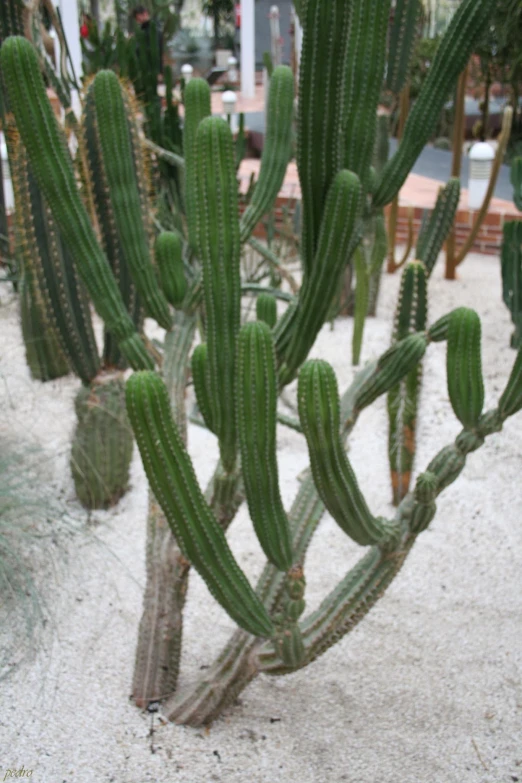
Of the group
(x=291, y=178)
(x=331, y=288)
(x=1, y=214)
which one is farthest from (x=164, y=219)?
(x=291, y=178)

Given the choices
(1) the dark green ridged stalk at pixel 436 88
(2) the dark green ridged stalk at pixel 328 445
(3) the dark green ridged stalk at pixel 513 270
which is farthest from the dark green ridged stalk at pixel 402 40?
(2) the dark green ridged stalk at pixel 328 445

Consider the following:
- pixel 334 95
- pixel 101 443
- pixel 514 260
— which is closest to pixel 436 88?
pixel 334 95

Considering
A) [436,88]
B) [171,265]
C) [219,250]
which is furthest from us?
[171,265]

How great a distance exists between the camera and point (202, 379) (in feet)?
7.04

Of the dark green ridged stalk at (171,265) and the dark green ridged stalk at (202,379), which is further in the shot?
the dark green ridged stalk at (171,265)

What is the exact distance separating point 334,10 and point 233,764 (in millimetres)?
1675

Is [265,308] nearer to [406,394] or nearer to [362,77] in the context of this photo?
[362,77]

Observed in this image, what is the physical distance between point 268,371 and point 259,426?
0.36 feet

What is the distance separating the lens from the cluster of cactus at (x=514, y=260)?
3959mm

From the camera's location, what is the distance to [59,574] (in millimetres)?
2818

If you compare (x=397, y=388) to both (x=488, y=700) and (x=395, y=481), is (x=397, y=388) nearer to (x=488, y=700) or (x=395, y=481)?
(x=395, y=481)

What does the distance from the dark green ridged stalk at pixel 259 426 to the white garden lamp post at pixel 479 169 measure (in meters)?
5.23

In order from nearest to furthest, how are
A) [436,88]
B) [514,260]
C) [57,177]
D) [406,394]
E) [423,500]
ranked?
1. [423,500]
2. [57,177]
3. [436,88]
4. [406,394]
5. [514,260]

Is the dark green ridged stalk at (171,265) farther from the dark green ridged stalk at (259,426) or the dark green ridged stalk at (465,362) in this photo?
the dark green ridged stalk at (465,362)
